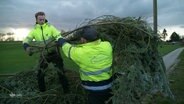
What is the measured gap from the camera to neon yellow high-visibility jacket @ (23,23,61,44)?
30.7 ft

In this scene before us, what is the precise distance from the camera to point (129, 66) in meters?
8.26

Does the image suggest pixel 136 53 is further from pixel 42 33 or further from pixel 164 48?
pixel 164 48

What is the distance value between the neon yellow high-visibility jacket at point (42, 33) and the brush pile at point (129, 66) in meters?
0.41

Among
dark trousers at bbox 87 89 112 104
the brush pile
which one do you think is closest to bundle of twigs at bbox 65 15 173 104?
the brush pile

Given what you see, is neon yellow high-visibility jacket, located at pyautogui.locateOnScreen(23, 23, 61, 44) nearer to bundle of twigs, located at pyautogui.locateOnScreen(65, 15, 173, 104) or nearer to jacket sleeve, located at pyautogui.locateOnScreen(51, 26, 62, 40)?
jacket sleeve, located at pyautogui.locateOnScreen(51, 26, 62, 40)

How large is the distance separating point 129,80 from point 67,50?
1.25m

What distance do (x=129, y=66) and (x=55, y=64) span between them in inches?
75.7

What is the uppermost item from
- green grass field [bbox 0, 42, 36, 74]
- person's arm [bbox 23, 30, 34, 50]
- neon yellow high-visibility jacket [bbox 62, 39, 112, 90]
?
person's arm [bbox 23, 30, 34, 50]

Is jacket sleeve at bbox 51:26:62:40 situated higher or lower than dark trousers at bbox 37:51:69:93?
higher

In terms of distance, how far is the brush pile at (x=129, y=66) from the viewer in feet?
25.8

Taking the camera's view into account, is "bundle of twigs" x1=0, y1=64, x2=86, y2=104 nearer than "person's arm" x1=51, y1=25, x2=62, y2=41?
No

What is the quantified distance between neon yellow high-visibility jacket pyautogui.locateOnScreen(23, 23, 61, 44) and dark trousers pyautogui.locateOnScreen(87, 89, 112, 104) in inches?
84.3

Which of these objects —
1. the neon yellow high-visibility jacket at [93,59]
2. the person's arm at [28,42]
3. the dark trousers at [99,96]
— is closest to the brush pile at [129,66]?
the dark trousers at [99,96]

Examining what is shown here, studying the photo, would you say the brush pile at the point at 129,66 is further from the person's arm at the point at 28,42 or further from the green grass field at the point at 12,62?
the green grass field at the point at 12,62
